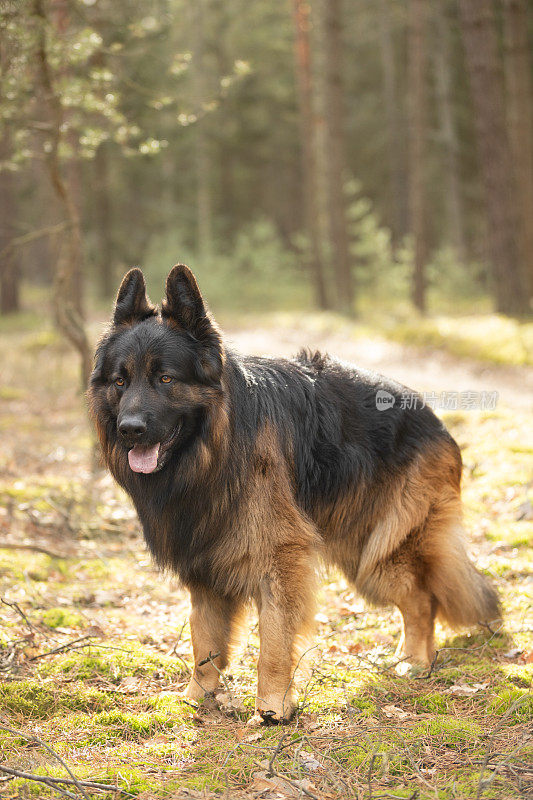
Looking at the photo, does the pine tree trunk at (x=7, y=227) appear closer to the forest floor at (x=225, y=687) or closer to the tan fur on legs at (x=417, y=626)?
the forest floor at (x=225, y=687)

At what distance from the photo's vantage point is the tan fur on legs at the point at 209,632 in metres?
4.40

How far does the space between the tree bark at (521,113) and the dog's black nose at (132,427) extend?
15.3 meters

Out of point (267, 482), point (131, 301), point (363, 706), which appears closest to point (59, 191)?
point (131, 301)

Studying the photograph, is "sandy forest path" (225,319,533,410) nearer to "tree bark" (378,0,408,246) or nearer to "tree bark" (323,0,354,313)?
"tree bark" (323,0,354,313)

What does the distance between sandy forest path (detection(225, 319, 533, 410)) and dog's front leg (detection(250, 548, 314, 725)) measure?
138 inches

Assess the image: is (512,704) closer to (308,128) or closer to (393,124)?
(308,128)

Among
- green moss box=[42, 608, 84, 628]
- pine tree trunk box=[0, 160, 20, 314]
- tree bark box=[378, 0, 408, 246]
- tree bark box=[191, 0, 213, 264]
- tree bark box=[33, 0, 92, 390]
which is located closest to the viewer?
green moss box=[42, 608, 84, 628]

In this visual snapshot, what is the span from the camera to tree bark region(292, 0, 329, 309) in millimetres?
24031


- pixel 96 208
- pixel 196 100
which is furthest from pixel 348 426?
pixel 96 208

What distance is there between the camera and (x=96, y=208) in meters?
30.5

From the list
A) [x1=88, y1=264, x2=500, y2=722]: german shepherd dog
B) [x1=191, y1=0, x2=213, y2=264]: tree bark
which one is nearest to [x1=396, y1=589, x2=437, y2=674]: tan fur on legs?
[x1=88, y1=264, x2=500, y2=722]: german shepherd dog

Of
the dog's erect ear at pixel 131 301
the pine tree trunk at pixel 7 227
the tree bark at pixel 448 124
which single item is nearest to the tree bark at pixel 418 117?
the tree bark at pixel 448 124

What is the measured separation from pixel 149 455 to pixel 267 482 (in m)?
0.70

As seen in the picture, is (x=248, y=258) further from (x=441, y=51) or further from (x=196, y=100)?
(x=196, y=100)
